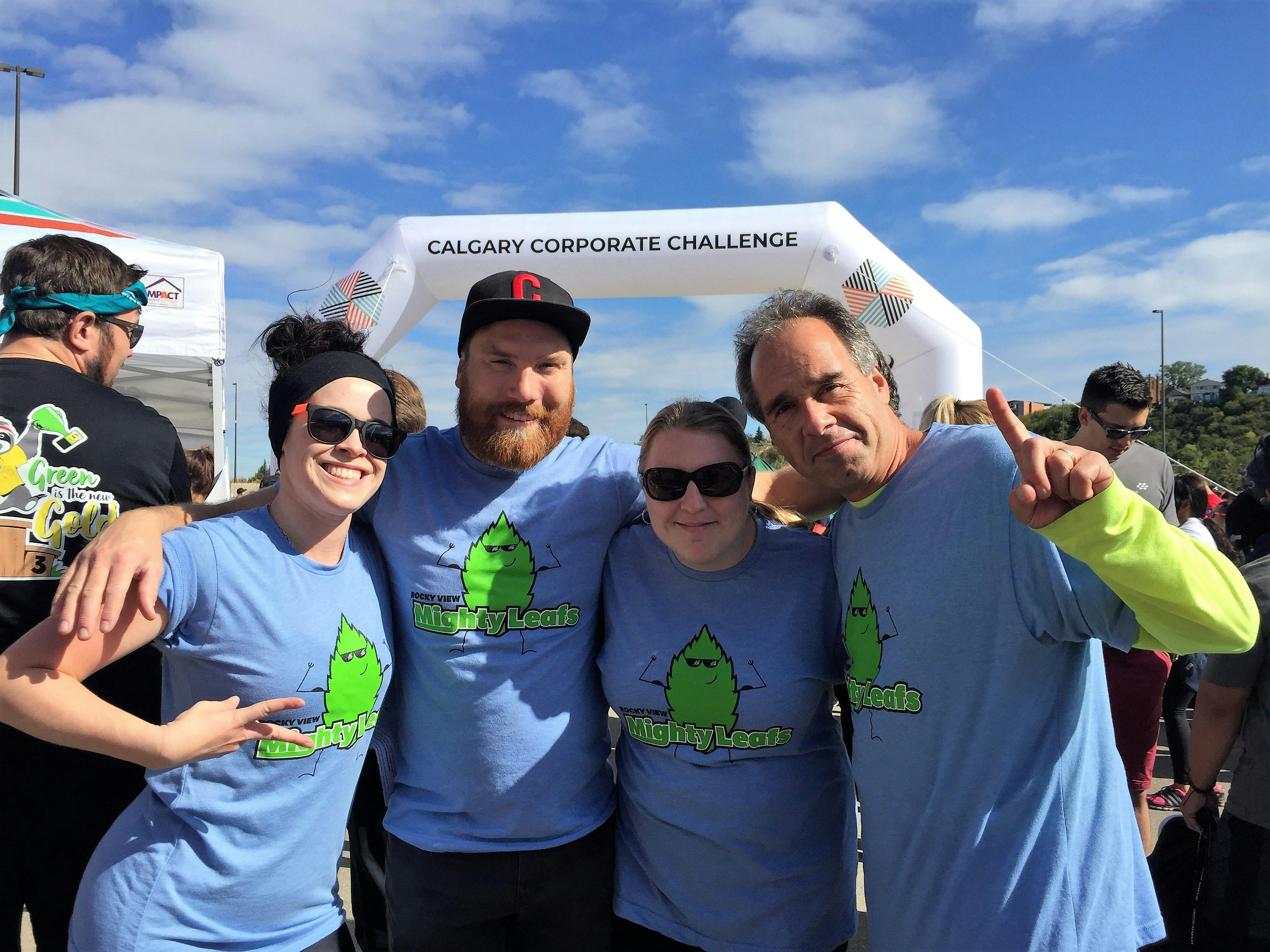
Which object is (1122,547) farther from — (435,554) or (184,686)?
(184,686)

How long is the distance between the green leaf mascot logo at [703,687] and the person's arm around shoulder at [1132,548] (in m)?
0.79

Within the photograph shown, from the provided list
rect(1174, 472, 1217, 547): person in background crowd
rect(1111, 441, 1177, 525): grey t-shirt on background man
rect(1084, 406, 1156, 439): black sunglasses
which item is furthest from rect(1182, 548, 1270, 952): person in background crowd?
rect(1174, 472, 1217, 547): person in background crowd

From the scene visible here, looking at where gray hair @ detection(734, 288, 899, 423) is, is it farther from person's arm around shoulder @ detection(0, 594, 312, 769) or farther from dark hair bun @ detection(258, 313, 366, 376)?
person's arm around shoulder @ detection(0, 594, 312, 769)

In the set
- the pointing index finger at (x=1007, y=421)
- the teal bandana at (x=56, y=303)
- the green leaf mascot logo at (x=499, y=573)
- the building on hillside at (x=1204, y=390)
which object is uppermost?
the building on hillside at (x=1204, y=390)

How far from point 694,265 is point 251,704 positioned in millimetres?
5687

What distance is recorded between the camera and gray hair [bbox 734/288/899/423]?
1837mm

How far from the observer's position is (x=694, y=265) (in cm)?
664

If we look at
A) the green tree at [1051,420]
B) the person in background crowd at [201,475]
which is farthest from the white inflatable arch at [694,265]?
the green tree at [1051,420]

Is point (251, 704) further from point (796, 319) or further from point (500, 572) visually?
point (796, 319)

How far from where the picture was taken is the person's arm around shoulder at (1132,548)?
124 cm

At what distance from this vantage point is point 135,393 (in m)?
6.83

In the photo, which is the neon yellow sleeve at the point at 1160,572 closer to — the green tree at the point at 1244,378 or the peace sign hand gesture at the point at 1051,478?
the peace sign hand gesture at the point at 1051,478

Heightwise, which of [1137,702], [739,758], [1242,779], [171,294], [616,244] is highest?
[616,244]

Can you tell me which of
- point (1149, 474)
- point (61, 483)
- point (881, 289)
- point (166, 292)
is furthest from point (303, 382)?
point (881, 289)
